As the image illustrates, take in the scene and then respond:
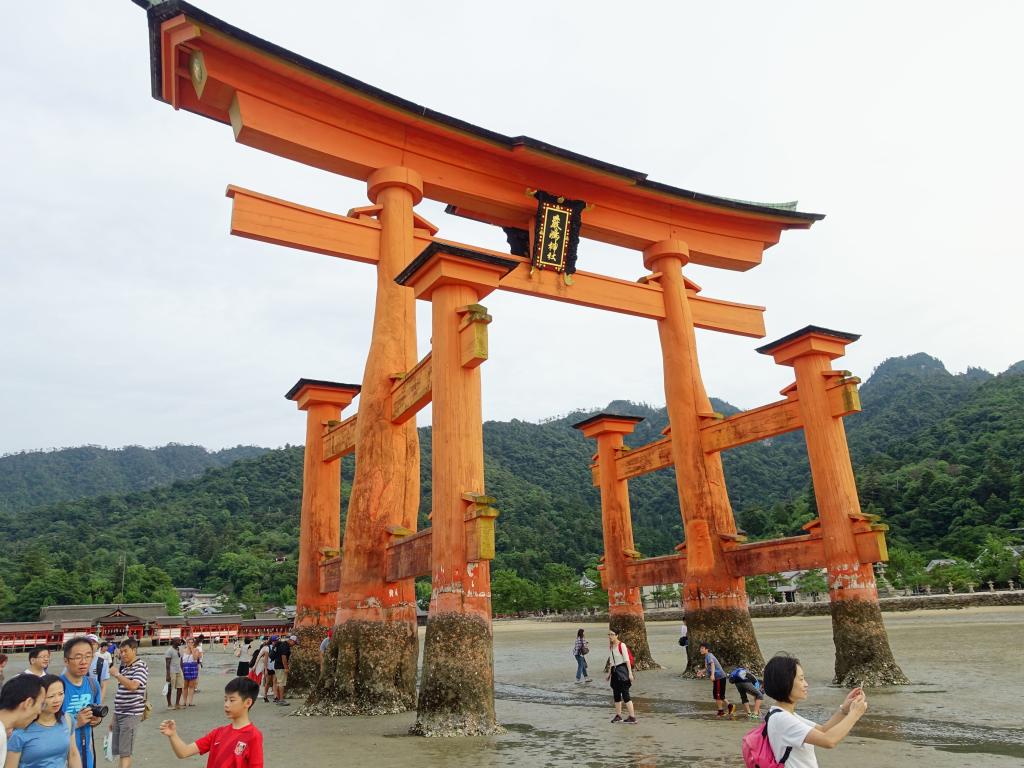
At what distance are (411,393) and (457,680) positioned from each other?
4.20 meters

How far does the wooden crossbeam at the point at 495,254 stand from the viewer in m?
11.4

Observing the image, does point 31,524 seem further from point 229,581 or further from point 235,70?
point 235,70

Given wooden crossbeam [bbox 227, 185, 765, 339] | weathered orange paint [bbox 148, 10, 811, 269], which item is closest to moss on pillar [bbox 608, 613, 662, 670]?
wooden crossbeam [bbox 227, 185, 765, 339]

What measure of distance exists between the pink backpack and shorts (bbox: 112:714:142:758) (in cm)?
523

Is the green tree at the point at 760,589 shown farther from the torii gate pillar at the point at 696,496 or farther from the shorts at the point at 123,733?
the shorts at the point at 123,733

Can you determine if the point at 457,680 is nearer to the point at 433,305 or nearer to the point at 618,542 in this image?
the point at 433,305

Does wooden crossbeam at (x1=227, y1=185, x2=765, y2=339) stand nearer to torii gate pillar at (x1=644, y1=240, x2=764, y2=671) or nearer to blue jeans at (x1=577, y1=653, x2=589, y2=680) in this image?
torii gate pillar at (x1=644, y1=240, x2=764, y2=671)

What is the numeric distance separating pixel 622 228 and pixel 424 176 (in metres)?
4.91

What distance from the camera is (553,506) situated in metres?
81.8

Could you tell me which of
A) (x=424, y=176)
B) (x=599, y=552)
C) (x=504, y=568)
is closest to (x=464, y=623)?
(x=424, y=176)

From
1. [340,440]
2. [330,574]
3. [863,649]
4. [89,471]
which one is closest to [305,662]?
[330,574]

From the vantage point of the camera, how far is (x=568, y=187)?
587 inches

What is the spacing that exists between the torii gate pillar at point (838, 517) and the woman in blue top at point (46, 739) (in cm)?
1156

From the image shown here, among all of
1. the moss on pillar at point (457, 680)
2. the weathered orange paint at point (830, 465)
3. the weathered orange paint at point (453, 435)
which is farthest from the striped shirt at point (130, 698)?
the weathered orange paint at point (830, 465)
